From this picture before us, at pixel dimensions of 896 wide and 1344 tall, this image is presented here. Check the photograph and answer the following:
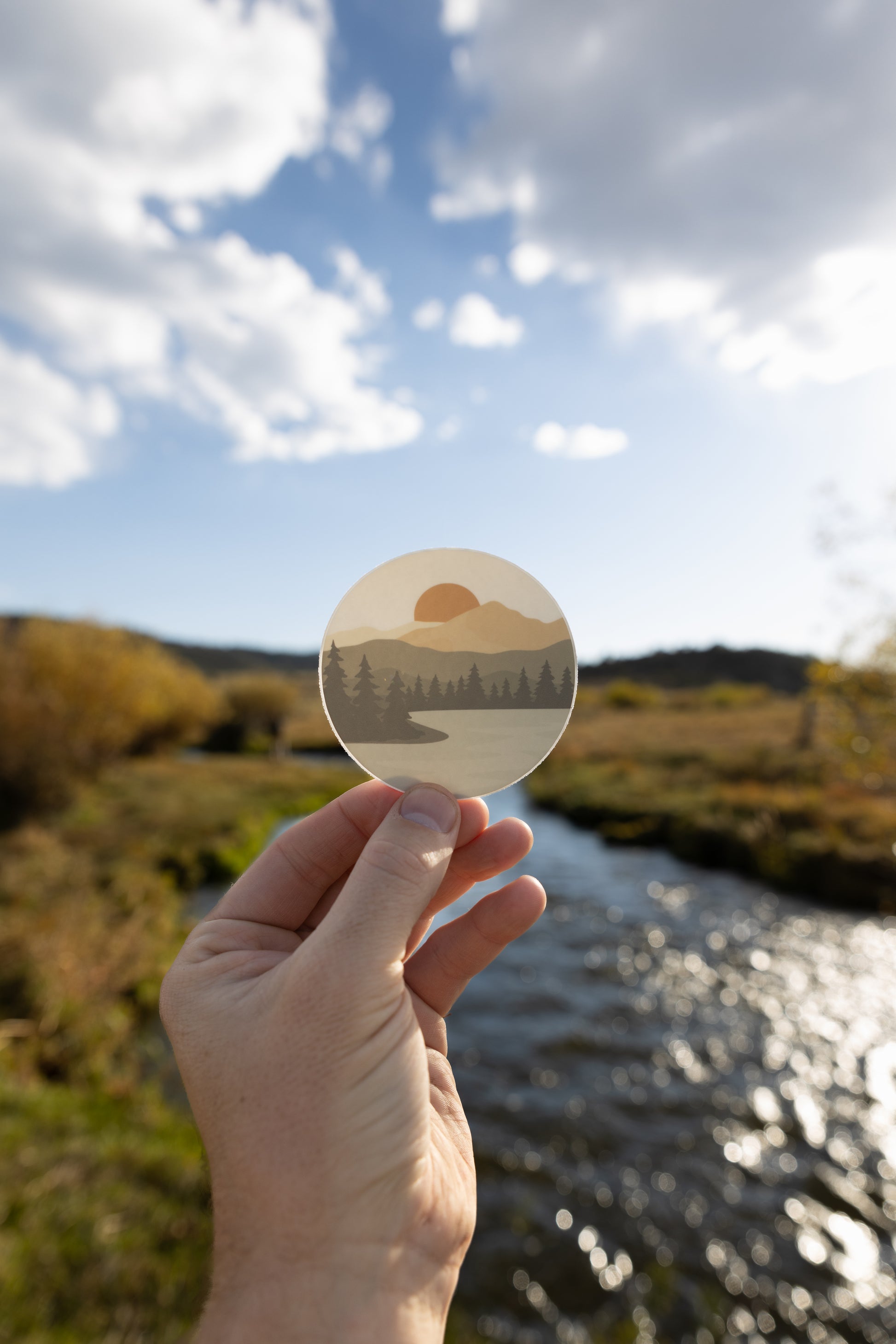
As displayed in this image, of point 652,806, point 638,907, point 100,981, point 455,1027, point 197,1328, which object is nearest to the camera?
point 197,1328

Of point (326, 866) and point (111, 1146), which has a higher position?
point (326, 866)

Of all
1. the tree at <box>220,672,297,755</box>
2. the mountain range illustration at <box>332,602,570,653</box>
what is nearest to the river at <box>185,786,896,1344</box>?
the mountain range illustration at <box>332,602,570,653</box>

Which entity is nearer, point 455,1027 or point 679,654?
point 455,1027

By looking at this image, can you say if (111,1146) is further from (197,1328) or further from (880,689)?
(880,689)

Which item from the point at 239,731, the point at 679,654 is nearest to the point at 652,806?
the point at 239,731

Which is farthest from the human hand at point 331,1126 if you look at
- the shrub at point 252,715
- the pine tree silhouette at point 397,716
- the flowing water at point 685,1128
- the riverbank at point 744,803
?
the shrub at point 252,715

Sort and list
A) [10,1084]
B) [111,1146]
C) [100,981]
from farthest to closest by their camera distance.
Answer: [100,981] < [10,1084] < [111,1146]
